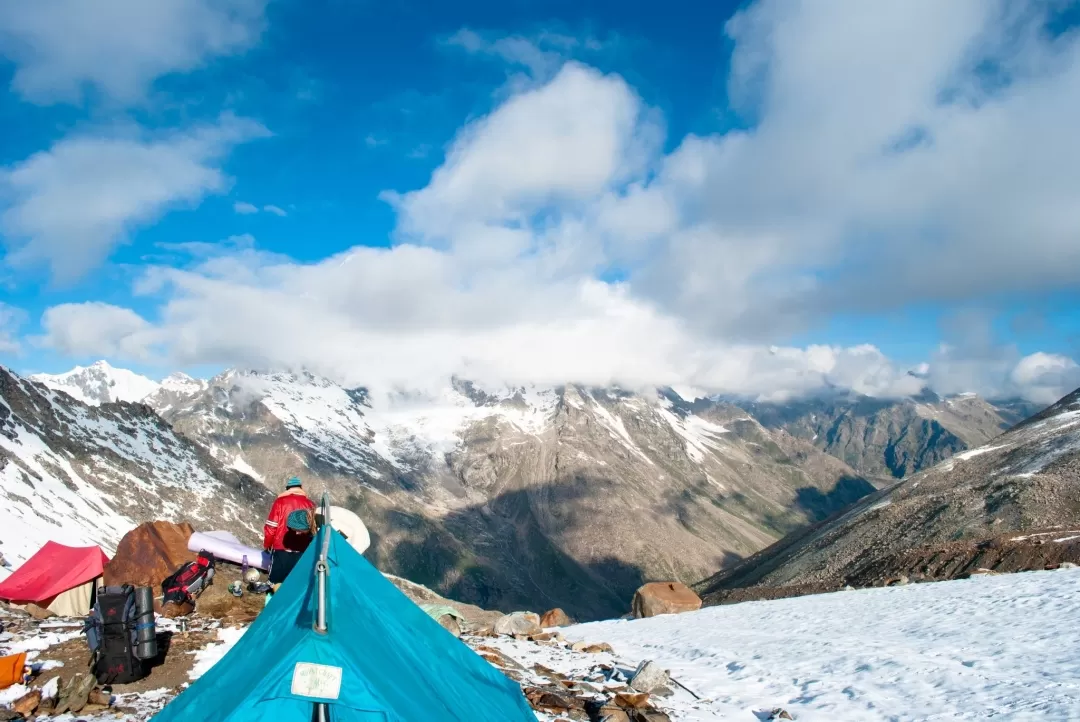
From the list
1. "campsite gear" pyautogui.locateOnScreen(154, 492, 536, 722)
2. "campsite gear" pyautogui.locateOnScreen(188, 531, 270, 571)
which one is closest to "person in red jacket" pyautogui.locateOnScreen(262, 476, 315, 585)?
"campsite gear" pyautogui.locateOnScreen(188, 531, 270, 571)

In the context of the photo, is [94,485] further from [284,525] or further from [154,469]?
[284,525]

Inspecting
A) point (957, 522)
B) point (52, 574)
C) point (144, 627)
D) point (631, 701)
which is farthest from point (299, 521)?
point (957, 522)

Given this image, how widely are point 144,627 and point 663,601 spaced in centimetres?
3037

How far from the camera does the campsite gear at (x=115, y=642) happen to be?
12.7 metres

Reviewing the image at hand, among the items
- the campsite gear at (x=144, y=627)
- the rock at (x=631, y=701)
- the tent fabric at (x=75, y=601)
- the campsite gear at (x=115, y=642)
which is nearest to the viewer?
the campsite gear at (x=115, y=642)

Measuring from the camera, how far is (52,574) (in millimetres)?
22578

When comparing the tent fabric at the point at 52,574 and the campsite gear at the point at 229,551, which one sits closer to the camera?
the campsite gear at the point at 229,551

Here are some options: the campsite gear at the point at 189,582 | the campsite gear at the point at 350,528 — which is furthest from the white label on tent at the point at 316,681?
the campsite gear at the point at 189,582

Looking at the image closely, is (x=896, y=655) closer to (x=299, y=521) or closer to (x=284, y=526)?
(x=299, y=521)

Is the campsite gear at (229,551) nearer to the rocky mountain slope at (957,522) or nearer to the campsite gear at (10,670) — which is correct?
the campsite gear at (10,670)

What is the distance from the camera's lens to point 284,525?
1669 centimetres

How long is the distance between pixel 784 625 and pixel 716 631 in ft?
8.65

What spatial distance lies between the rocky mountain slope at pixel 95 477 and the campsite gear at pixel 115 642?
106 ft

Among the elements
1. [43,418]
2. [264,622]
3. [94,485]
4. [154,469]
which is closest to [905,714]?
[264,622]
